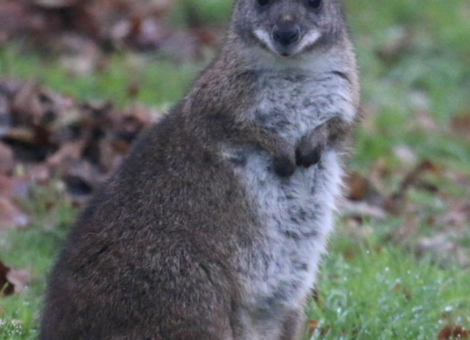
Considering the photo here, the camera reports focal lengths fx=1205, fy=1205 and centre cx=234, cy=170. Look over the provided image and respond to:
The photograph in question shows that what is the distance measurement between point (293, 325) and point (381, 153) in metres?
4.24

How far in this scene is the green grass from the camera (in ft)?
20.2

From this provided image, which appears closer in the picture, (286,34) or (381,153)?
(286,34)

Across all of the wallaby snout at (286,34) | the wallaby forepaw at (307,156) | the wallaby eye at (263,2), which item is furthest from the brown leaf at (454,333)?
the wallaby eye at (263,2)

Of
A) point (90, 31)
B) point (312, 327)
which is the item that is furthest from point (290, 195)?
point (90, 31)

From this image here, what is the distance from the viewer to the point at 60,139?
834cm

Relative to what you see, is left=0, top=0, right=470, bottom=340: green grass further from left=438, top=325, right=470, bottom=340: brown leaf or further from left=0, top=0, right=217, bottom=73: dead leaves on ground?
left=0, top=0, right=217, bottom=73: dead leaves on ground

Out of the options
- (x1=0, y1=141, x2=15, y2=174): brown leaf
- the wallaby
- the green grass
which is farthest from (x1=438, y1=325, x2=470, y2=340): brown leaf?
(x1=0, y1=141, x2=15, y2=174): brown leaf

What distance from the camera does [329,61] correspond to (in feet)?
18.5

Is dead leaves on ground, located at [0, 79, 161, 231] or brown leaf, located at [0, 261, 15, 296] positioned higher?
brown leaf, located at [0, 261, 15, 296]

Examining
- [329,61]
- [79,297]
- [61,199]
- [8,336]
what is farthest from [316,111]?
[61,199]

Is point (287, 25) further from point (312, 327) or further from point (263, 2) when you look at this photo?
point (312, 327)

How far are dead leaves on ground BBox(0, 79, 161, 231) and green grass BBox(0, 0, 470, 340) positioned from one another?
0.26m

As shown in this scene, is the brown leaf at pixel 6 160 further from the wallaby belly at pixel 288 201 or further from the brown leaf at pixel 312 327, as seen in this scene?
the wallaby belly at pixel 288 201

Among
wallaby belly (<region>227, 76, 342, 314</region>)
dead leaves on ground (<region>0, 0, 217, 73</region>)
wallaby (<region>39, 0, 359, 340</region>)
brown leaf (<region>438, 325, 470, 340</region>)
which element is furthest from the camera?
dead leaves on ground (<region>0, 0, 217, 73</region>)
